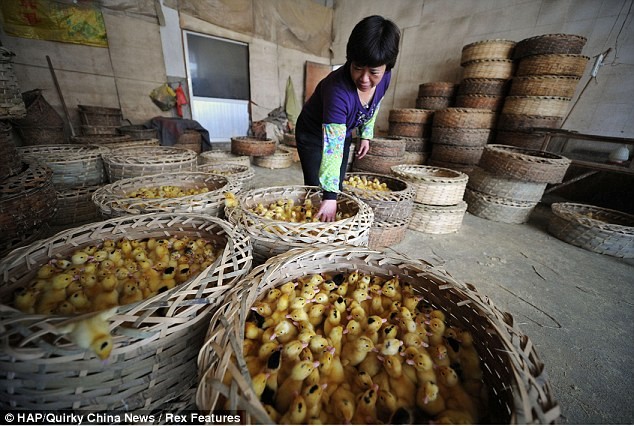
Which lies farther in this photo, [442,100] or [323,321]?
[442,100]

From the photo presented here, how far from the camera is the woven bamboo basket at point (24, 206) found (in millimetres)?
1263

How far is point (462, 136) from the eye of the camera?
3.94 meters

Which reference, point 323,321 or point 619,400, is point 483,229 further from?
point 323,321

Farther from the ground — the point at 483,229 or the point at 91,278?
the point at 91,278

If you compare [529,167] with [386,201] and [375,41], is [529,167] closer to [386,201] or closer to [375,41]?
[386,201]

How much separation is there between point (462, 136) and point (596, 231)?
2.08 meters

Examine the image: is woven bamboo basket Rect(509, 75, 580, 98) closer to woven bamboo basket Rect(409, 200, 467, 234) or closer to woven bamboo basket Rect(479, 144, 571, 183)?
woven bamboo basket Rect(479, 144, 571, 183)

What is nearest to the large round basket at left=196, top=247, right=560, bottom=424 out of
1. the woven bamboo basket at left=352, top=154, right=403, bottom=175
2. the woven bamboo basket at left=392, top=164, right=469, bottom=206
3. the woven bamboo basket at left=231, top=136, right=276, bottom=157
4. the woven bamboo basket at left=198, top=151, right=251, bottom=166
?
the woven bamboo basket at left=392, top=164, right=469, bottom=206

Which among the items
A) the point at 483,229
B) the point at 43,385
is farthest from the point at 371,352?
the point at 483,229

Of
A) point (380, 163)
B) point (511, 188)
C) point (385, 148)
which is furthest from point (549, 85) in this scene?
point (380, 163)

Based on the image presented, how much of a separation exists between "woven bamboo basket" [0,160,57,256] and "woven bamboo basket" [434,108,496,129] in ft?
15.7

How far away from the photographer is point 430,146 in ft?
15.4

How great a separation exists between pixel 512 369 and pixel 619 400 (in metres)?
1.28

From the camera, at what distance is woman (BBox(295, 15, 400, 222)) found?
1171mm
